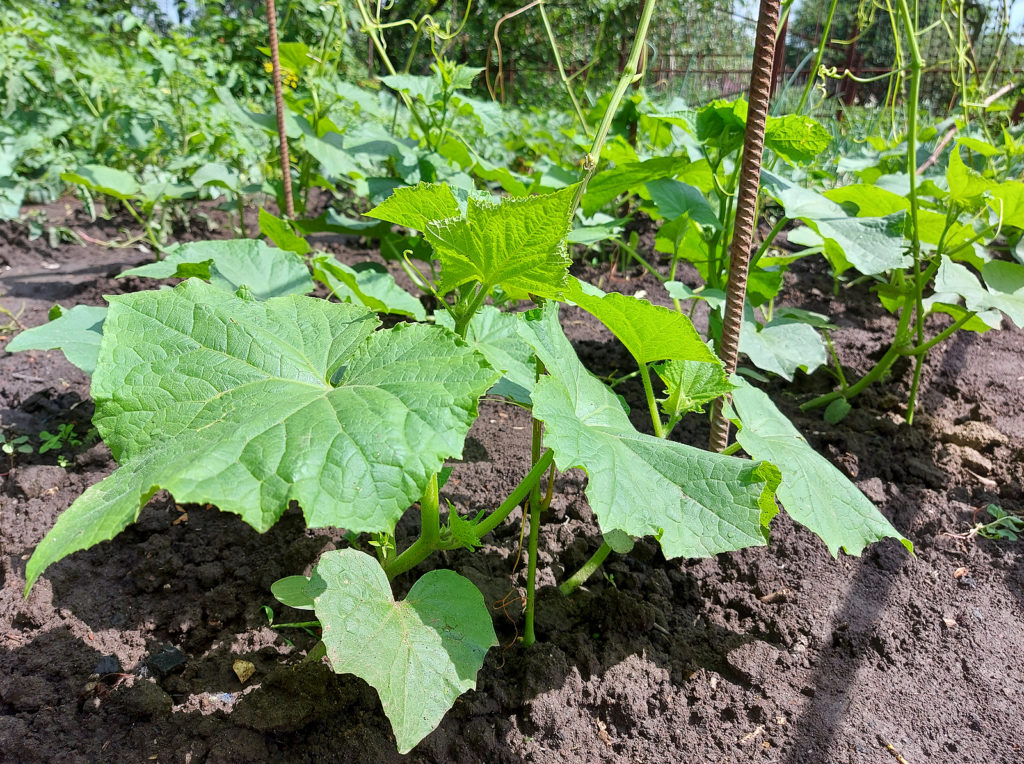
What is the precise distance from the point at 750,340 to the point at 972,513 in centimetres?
80

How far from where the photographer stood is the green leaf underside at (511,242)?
98 centimetres

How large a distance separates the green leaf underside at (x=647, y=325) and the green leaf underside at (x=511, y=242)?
92 millimetres

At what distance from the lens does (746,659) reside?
1535 millimetres

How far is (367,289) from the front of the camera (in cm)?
222

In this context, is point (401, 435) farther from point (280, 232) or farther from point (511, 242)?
point (280, 232)

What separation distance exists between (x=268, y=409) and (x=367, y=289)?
4.25 feet

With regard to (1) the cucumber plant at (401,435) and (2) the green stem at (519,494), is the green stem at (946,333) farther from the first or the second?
(2) the green stem at (519,494)

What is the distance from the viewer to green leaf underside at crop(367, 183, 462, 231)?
102cm

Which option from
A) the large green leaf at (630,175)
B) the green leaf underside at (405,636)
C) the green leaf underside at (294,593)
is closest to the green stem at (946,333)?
the large green leaf at (630,175)

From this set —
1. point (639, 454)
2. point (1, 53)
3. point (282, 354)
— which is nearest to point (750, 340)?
point (639, 454)

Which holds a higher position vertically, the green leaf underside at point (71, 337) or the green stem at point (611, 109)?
the green stem at point (611, 109)

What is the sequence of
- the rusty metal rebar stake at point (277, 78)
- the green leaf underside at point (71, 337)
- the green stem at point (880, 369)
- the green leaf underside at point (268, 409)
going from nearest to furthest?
the green leaf underside at point (268, 409) → the green leaf underside at point (71, 337) → the green stem at point (880, 369) → the rusty metal rebar stake at point (277, 78)

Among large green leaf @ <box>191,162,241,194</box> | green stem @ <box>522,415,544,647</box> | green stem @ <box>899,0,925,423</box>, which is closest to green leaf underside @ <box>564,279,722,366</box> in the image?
green stem @ <box>522,415,544,647</box>

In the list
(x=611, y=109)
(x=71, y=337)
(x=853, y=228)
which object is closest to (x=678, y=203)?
(x=853, y=228)
